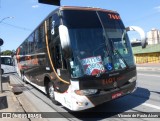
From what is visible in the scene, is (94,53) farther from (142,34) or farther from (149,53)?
(149,53)

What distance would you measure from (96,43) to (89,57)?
1.71 ft

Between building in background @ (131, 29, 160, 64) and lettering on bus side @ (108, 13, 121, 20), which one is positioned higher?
lettering on bus side @ (108, 13, 121, 20)

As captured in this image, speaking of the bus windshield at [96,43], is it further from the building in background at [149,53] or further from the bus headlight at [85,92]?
the building in background at [149,53]

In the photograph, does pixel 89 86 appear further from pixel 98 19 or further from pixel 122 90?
pixel 98 19

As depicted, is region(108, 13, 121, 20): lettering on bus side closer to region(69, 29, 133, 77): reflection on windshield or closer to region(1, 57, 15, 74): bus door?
region(69, 29, 133, 77): reflection on windshield

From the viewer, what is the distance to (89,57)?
7.66 m

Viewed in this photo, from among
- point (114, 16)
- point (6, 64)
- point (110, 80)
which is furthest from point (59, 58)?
point (6, 64)

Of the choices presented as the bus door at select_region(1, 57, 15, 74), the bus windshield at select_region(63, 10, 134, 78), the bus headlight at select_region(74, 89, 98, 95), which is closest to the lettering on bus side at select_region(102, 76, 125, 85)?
the bus windshield at select_region(63, 10, 134, 78)

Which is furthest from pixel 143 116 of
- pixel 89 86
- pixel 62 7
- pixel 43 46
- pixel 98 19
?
pixel 43 46

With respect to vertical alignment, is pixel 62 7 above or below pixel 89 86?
above

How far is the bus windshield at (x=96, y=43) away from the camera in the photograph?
7.53 m

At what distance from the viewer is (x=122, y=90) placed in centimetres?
819

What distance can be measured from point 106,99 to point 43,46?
412 centimetres

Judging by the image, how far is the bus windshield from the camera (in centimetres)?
753
